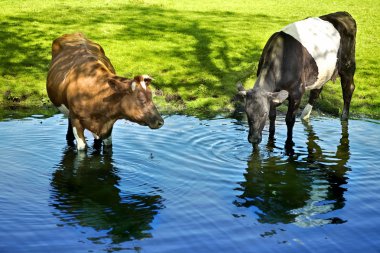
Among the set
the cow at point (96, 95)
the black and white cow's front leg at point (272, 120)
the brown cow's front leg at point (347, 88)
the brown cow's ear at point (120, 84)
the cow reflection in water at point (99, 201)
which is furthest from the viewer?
the brown cow's front leg at point (347, 88)

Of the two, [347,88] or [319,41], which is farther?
[347,88]

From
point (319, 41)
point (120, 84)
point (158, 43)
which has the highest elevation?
point (319, 41)

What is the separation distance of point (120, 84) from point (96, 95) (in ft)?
1.73

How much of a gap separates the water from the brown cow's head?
97cm

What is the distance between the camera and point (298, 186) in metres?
10.0

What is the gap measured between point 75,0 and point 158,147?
1836 centimetres

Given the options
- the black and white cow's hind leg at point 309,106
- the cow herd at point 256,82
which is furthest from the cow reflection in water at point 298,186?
the black and white cow's hind leg at point 309,106

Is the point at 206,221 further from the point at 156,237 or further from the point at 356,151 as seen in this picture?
the point at 356,151

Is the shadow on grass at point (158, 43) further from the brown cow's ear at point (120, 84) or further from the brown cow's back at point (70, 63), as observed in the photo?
the brown cow's ear at point (120, 84)

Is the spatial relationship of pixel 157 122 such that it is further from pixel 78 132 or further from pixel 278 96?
pixel 278 96

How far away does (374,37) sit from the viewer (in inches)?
886

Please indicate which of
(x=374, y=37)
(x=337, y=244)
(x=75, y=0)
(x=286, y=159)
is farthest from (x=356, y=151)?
(x=75, y=0)

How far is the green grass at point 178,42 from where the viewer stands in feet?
53.2

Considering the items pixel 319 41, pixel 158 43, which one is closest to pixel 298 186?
pixel 319 41
